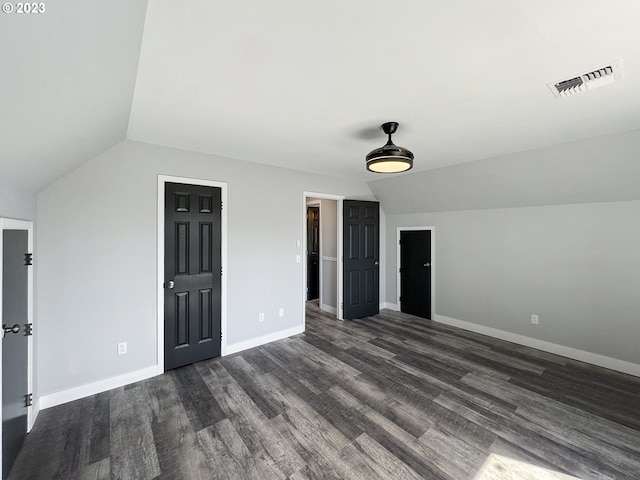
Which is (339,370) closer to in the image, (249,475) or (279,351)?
(279,351)

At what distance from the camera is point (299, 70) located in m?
1.60

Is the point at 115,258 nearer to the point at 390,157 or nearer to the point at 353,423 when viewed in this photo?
the point at 353,423

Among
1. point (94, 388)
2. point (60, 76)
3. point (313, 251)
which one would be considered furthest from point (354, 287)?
point (60, 76)

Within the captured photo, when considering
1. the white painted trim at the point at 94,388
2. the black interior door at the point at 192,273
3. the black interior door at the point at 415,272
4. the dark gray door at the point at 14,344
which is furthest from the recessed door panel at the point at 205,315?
the black interior door at the point at 415,272

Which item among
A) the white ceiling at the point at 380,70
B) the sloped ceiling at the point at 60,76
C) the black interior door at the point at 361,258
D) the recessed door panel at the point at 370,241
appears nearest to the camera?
the sloped ceiling at the point at 60,76

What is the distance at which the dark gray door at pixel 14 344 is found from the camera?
1.62 metres

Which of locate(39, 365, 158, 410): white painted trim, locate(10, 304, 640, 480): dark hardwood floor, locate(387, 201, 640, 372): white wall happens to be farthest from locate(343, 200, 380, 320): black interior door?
locate(39, 365, 158, 410): white painted trim

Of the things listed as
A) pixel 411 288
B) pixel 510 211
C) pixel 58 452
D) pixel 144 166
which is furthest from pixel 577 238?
pixel 58 452

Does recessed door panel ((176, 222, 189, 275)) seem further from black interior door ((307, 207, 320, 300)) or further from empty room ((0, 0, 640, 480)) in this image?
black interior door ((307, 207, 320, 300))

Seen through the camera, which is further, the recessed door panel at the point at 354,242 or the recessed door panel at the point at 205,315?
the recessed door panel at the point at 354,242

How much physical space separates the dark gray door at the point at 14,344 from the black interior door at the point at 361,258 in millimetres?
3828

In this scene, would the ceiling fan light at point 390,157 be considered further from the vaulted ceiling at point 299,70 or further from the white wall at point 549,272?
the white wall at point 549,272

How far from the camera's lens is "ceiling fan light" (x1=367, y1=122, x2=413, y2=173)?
90.6 inches

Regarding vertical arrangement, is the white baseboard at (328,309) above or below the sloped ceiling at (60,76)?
below
